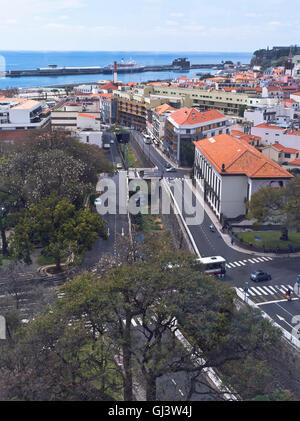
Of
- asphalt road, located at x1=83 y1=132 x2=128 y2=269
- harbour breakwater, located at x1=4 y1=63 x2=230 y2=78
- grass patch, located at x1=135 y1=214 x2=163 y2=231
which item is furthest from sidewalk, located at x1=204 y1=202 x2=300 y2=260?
harbour breakwater, located at x1=4 y1=63 x2=230 y2=78

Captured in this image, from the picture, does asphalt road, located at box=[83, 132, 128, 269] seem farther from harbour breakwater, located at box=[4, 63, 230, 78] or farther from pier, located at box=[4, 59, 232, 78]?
Answer: pier, located at box=[4, 59, 232, 78]

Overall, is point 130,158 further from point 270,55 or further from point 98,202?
point 270,55

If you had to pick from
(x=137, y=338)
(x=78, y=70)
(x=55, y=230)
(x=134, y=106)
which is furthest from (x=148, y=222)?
(x=78, y=70)

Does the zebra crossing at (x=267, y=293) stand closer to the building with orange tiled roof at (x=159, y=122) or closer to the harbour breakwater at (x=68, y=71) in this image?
the building with orange tiled roof at (x=159, y=122)

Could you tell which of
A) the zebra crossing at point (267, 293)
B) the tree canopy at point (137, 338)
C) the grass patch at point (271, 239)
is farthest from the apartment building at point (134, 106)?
the tree canopy at point (137, 338)
